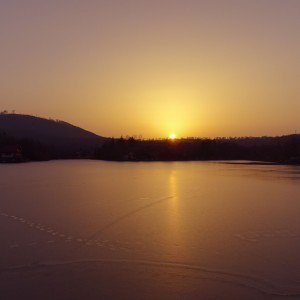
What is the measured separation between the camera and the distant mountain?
234 ft

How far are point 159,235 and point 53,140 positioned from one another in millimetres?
76171

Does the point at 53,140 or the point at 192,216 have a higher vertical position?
the point at 53,140

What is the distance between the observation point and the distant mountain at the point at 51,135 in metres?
71.2

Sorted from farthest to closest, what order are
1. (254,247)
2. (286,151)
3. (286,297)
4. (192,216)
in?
1. (286,151)
2. (192,216)
3. (254,247)
4. (286,297)

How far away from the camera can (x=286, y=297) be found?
4629mm

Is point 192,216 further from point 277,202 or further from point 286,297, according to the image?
point 286,297

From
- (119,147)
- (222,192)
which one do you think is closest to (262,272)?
(222,192)

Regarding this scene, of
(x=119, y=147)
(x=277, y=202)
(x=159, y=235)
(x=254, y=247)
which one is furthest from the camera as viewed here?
(x=119, y=147)

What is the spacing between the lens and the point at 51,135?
84688 millimetres

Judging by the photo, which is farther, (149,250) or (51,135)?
(51,135)

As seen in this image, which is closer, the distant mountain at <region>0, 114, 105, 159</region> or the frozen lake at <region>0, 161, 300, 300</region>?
the frozen lake at <region>0, 161, 300, 300</region>

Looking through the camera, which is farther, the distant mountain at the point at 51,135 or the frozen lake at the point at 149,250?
the distant mountain at the point at 51,135

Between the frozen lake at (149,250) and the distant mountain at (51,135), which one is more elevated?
the distant mountain at (51,135)

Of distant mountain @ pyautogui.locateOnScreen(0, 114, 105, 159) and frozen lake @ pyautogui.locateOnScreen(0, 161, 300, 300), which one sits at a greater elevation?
distant mountain @ pyautogui.locateOnScreen(0, 114, 105, 159)
